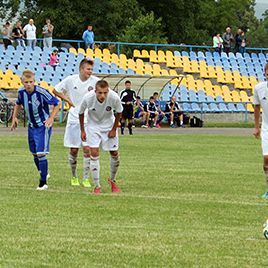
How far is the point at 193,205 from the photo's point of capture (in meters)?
13.2

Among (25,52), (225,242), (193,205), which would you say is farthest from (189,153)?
(25,52)

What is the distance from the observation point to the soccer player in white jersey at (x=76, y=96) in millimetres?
15789

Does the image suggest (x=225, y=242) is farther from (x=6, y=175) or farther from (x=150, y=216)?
(x=6, y=175)

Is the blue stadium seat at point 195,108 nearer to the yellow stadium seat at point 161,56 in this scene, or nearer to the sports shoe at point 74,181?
the yellow stadium seat at point 161,56

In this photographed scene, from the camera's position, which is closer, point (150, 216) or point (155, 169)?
point (150, 216)

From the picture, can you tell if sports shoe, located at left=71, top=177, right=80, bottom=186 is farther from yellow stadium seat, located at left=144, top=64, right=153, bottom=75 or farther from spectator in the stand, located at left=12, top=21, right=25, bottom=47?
yellow stadium seat, located at left=144, top=64, right=153, bottom=75

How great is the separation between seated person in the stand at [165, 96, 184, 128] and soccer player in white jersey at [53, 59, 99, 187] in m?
26.4

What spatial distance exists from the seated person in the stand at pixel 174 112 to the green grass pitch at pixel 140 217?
67.5 feet

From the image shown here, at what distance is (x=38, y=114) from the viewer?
1508cm

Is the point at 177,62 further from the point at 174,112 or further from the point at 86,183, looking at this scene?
the point at 86,183

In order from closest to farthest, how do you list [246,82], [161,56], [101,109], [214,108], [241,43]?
[101,109] < [214,108] < [161,56] < [246,82] < [241,43]

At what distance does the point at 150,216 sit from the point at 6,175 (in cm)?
636

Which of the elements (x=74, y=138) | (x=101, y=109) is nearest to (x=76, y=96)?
(x=74, y=138)

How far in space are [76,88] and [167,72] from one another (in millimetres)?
35070
